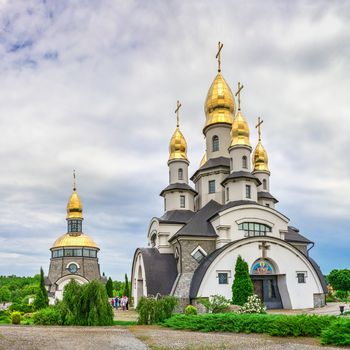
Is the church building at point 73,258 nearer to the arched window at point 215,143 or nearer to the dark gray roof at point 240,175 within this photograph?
the arched window at point 215,143

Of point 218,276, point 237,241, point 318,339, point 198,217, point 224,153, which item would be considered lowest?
point 318,339

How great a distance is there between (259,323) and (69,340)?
6031 millimetres

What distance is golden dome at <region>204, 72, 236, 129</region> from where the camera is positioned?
35.4m

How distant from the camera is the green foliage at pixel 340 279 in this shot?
51219mm

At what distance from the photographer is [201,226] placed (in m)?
29.8

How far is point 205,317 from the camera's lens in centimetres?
1656

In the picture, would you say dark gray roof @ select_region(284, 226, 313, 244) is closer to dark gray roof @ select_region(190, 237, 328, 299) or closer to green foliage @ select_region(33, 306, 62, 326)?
dark gray roof @ select_region(190, 237, 328, 299)

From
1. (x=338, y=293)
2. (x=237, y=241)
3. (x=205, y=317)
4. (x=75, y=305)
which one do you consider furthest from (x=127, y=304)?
(x=338, y=293)

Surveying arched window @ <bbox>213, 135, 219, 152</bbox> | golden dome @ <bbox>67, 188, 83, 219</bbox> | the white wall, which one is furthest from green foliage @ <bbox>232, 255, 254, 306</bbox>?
golden dome @ <bbox>67, 188, 83, 219</bbox>

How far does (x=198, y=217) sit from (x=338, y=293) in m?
22.2

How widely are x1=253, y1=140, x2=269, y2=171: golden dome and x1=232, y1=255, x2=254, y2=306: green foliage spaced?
49.3 ft

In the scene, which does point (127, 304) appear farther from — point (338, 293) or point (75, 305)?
point (338, 293)

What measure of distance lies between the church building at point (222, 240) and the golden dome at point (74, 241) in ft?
61.8

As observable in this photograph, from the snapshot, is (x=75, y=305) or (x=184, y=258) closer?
(x=75, y=305)
